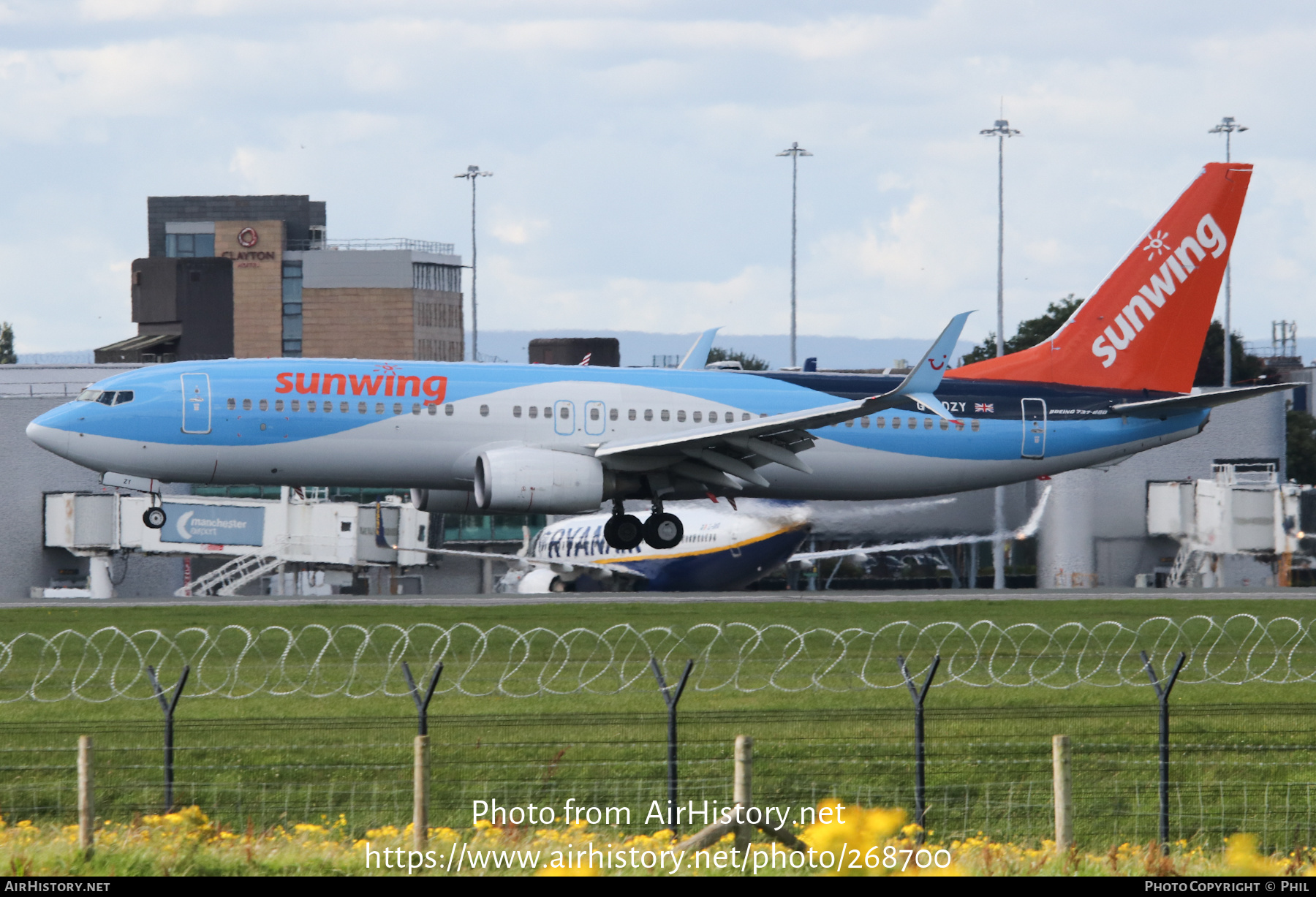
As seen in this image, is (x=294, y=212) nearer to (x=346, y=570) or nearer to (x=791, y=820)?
(x=346, y=570)

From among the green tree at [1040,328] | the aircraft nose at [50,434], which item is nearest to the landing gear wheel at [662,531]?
the aircraft nose at [50,434]

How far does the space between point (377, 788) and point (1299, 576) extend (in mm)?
49778

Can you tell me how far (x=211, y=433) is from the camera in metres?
36.3

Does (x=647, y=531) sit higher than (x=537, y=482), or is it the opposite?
(x=537, y=482)

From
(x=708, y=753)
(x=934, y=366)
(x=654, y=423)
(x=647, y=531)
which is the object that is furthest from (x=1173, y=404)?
(x=708, y=753)

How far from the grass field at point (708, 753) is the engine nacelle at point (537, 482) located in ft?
41.2

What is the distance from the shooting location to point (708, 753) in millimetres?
20594

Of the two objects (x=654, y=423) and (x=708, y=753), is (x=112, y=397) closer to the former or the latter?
(x=654, y=423)

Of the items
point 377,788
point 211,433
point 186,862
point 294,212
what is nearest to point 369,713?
point 377,788

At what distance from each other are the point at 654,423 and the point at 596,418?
1.50 meters

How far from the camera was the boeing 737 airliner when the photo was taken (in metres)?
36.5

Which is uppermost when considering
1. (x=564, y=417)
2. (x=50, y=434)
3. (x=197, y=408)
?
(x=197, y=408)

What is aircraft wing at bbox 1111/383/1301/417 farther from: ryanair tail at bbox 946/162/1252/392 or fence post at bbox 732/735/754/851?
fence post at bbox 732/735/754/851

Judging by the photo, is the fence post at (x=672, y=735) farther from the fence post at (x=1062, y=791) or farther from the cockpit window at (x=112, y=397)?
the cockpit window at (x=112, y=397)
